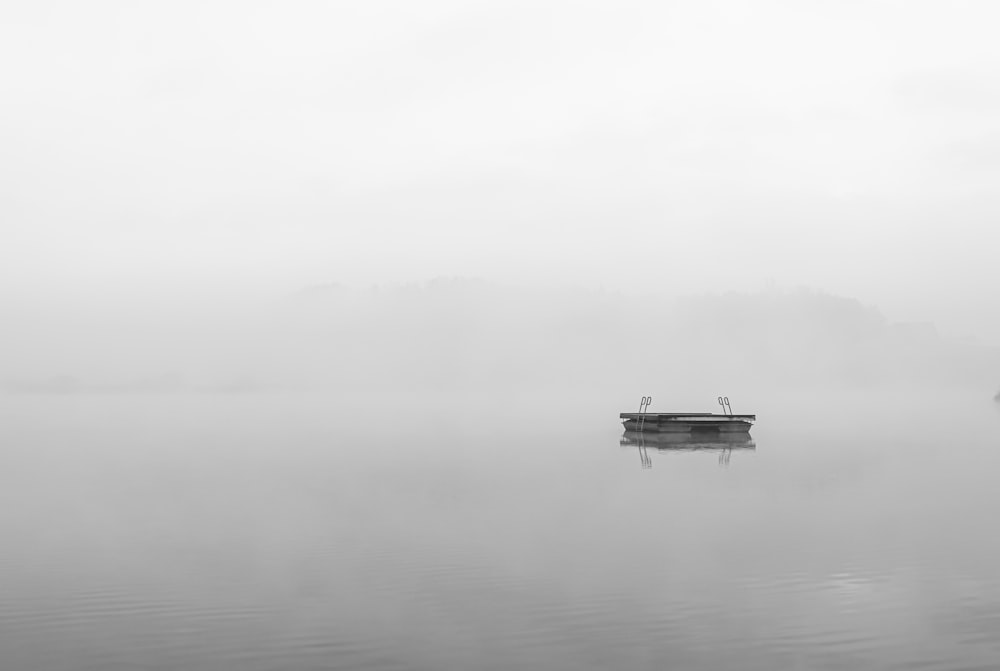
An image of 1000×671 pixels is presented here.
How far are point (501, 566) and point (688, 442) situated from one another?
5464 centimetres

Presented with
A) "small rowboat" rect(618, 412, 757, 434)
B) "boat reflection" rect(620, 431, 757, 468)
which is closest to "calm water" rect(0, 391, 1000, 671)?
"boat reflection" rect(620, 431, 757, 468)

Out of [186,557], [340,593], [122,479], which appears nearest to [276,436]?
[122,479]

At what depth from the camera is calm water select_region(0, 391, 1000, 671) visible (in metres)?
18.3

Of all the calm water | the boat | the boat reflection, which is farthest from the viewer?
the boat

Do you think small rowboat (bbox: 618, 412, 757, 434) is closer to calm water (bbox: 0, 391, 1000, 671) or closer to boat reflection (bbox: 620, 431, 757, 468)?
boat reflection (bbox: 620, 431, 757, 468)

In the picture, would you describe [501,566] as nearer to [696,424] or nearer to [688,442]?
[688,442]

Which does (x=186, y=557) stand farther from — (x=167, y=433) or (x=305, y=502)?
(x=167, y=433)

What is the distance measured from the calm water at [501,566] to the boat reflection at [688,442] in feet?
44.4

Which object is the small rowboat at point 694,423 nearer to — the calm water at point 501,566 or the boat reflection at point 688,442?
the boat reflection at point 688,442

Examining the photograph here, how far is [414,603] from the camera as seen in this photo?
22.0 meters

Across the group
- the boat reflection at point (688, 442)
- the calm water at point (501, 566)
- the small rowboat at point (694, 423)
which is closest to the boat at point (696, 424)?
the small rowboat at point (694, 423)

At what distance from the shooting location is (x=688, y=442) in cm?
7862

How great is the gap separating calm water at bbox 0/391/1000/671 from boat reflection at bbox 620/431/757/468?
1352cm

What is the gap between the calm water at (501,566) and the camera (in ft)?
60.1
